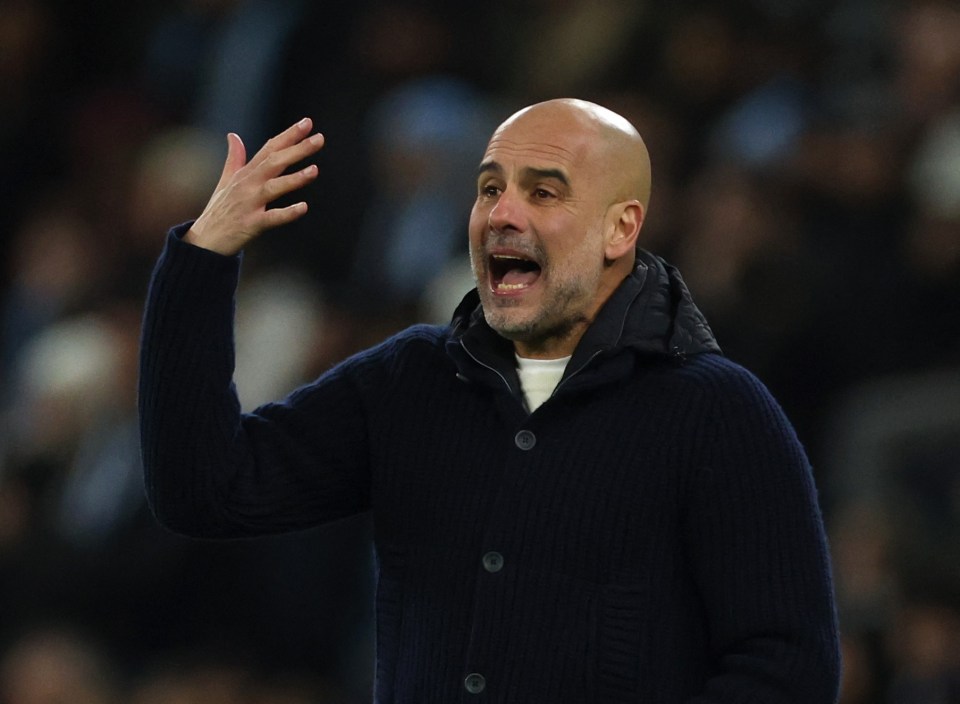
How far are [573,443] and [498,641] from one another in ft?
0.98

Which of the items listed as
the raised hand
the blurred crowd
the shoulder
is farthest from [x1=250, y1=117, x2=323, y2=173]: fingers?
the blurred crowd

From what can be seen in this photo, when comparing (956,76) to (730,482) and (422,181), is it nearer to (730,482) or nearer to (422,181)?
(422,181)

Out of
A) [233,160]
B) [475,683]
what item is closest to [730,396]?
[475,683]

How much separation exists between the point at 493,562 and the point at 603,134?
66 cm

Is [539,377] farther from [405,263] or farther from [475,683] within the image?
[405,263]

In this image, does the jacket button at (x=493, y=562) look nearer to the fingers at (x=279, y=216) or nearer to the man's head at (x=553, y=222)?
the man's head at (x=553, y=222)

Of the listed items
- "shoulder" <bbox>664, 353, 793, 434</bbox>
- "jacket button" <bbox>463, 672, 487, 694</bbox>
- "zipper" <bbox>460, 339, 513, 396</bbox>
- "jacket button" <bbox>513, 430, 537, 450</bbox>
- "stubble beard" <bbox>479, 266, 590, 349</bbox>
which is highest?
"stubble beard" <bbox>479, 266, 590, 349</bbox>

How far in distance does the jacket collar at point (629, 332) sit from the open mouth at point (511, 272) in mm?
77

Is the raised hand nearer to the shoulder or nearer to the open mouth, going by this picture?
the open mouth

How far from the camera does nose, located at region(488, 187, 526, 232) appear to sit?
244 cm

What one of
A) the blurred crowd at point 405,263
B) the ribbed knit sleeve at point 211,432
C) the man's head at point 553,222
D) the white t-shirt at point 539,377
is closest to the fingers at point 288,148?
the ribbed knit sleeve at point 211,432

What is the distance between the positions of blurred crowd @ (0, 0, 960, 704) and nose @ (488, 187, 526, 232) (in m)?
2.13

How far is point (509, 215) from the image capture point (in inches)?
96.4

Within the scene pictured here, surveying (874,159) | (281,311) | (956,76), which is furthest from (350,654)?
(956,76)
